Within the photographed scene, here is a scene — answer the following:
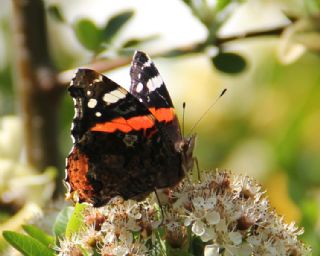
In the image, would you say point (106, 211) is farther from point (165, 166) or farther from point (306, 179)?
point (306, 179)

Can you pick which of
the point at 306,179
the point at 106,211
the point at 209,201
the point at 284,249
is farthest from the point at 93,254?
the point at 306,179

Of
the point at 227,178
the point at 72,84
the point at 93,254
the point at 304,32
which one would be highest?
the point at 304,32

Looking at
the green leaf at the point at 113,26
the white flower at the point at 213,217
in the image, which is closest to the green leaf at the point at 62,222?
the white flower at the point at 213,217

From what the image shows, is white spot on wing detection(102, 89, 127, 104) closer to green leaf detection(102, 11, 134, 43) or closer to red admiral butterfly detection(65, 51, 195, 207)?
red admiral butterfly detection(65, 51, 195, 207)

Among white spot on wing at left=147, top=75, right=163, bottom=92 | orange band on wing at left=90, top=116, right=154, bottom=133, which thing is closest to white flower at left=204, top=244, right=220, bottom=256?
orange band on wing at left=90, top=116, right=154, bottom=133

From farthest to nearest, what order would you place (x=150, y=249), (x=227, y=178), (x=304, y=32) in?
(x=304, y=32)
(x=227, y=178)
(x=150, y=249)

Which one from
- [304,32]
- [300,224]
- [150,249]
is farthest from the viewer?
[300,224]

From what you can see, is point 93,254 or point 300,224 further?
point 300,224
